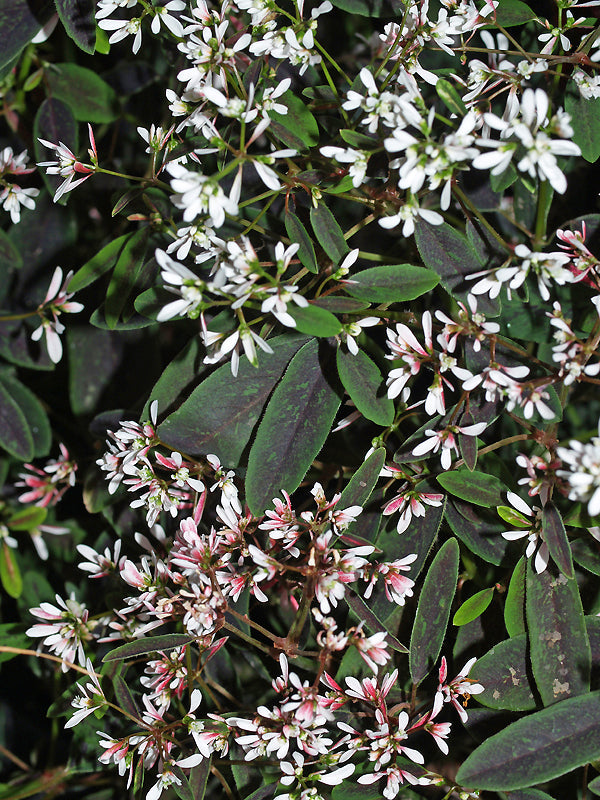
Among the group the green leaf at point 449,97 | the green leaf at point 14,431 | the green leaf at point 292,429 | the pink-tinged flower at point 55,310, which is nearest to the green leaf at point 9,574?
the green leaf at point 14,431

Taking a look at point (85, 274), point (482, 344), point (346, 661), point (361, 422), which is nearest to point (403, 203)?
point (482, 344)

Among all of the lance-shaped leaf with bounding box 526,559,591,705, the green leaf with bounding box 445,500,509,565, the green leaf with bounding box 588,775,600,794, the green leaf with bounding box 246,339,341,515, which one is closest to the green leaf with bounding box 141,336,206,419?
the green leaf with bounding box 246,339,341,515

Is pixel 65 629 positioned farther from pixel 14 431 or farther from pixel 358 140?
pixel 358 140

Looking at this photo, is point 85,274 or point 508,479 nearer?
point 508,479

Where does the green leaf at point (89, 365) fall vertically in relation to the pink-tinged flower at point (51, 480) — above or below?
above

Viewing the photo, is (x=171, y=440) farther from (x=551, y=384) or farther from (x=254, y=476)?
(x=551, y=384)

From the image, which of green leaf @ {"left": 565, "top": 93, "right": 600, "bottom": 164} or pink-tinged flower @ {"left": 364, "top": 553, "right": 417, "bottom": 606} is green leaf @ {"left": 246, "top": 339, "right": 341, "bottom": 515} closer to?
pink-tinged flower @ {"left": 364, "top": 553, "right": 417, "bottom": 606}

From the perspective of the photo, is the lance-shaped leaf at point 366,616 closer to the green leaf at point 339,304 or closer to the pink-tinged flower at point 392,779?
the pink-tinged flower at point 392,779
